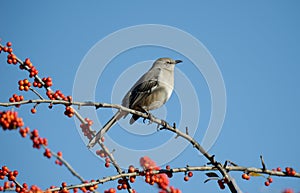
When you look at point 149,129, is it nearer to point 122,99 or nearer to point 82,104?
point 122,99

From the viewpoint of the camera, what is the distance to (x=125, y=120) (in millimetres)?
7883

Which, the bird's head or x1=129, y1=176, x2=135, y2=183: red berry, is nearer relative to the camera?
x1=129, y1=176, x2=135, y2=183: red berry

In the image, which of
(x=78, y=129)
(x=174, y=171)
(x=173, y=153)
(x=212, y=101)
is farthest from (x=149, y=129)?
(x=174, y=171)

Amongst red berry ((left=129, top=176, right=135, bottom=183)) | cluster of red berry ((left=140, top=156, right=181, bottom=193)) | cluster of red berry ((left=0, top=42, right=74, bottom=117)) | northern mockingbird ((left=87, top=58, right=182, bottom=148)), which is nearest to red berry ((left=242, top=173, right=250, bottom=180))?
cluster of red berry ((left=140, top=156, right=181, bottom=193))

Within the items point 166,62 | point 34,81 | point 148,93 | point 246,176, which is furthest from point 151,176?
point 166,62

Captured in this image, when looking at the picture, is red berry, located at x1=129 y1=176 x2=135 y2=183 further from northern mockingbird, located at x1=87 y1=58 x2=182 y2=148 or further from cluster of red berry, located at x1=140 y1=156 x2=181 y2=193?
northern mockingbird, located at x1=87 y1=58 x2=182 y2=148

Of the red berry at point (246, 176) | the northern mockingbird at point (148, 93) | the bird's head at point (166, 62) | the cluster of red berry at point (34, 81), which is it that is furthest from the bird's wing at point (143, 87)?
the red berry at point (246, 176)

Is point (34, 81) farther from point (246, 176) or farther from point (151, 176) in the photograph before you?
point (246, 176)

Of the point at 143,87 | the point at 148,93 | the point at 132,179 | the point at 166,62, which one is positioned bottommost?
the point at 132,179

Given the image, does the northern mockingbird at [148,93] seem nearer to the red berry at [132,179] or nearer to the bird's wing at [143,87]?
the bird's wing at [143,87]

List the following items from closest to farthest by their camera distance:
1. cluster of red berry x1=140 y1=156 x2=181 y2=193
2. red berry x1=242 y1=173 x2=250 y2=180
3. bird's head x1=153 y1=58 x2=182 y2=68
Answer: cluster of red berry x1=140 y1=156 x2=181 y2=193
red berry x1=242 y1=173 x2=250 y2=180
bird's head x1=153 y1=58 x2=182 y2=68

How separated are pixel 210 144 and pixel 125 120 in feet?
7.83

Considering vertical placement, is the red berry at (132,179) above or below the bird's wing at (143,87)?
below

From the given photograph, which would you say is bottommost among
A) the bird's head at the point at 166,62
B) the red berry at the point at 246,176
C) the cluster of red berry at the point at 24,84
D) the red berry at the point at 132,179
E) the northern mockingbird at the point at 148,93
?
the red berry at the point at 246,176
